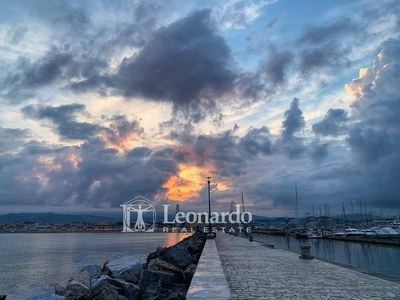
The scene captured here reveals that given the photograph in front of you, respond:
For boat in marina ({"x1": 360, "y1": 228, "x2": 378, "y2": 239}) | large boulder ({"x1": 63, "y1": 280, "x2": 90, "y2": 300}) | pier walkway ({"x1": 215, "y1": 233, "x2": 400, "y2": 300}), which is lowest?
boat in marina ({"x1": 360, "y1": 228, "x2": 378, "y2": 239})

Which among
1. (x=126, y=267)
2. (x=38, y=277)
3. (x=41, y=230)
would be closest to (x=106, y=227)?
(x=41, y=230)

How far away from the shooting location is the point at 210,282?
7.43 m

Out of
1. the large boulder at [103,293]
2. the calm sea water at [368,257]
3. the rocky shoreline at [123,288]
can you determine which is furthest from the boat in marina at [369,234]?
the large boulder at [103,293]

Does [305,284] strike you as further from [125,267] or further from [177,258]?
[177,258]

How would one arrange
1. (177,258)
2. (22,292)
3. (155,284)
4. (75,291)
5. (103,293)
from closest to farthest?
(103,293) → (75,291) → (155,284) → (22,292) → (177,258)

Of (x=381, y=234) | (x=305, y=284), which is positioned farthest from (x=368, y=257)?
(x=381, y=234)

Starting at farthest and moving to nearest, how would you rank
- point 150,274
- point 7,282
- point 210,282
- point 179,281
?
point 7,282 < point 179,281 < point 150,274 < point 210,282

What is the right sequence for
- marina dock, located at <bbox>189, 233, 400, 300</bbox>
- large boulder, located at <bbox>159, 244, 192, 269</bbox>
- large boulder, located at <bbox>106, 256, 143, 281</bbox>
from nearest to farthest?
marina dock, located at <bbox>189, 233, 400, 300</bbox> < large boulder, located at <bbox>106, 256, 143, 281</bbox> < large boulder, located at <bbox>159, 244, 192, 269</bbox>

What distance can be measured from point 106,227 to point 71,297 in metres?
198

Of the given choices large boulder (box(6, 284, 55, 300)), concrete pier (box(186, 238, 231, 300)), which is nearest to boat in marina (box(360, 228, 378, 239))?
concrete pier (box(186, 238, 231, 300))

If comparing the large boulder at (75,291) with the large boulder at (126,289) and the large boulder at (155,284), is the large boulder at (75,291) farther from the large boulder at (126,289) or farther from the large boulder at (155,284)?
the large boulder at (155,284)

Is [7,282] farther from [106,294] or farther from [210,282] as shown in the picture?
[210,282]

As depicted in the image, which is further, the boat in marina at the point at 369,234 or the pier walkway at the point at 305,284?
the boat in marina at the point at 369,234

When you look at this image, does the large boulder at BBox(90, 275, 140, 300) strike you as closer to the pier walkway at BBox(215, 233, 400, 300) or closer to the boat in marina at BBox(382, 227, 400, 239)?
the pier walkway at BBox(215, 233, 400, 300)
